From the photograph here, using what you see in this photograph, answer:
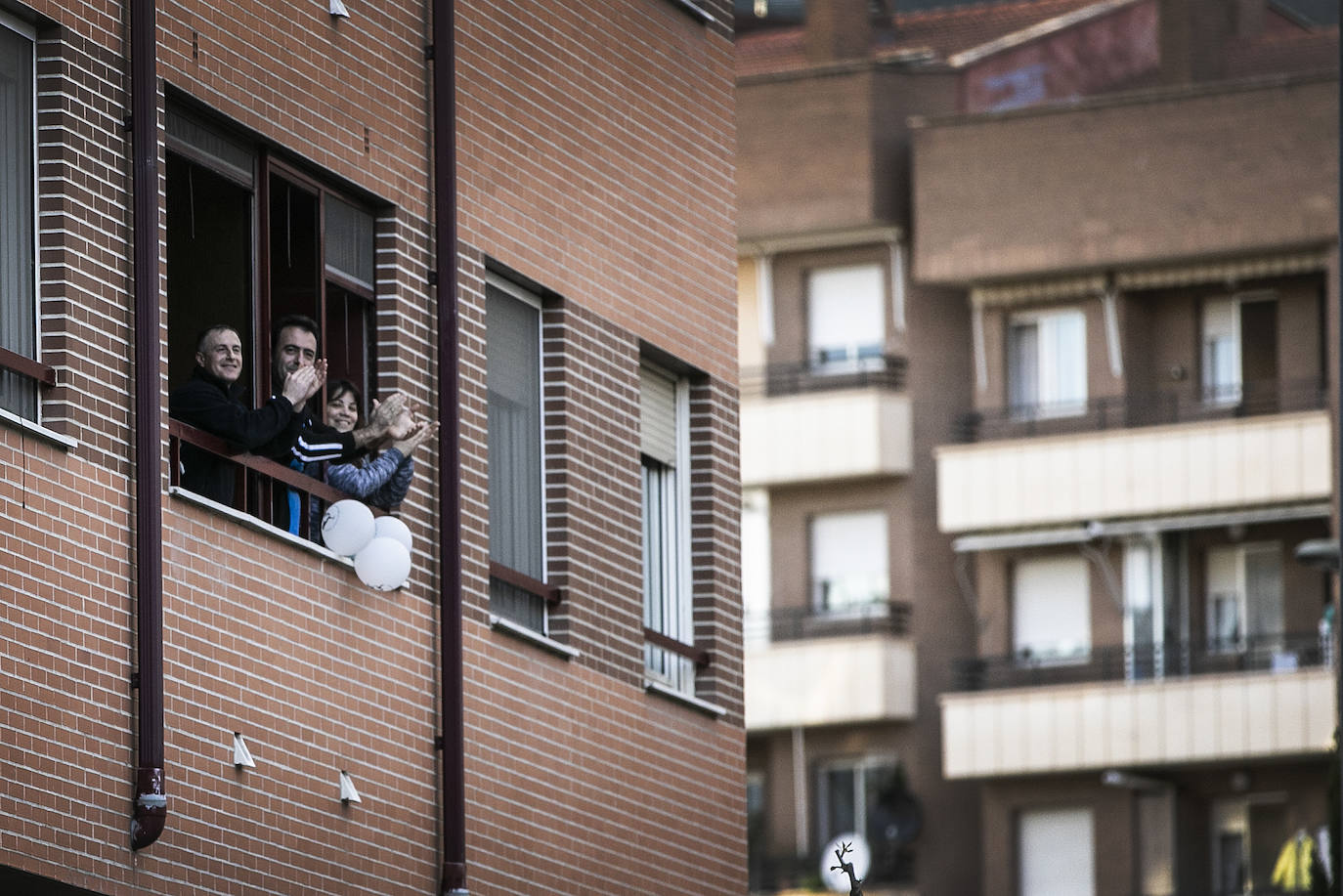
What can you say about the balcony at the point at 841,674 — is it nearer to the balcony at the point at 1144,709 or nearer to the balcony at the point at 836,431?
the balcony at the point at 1144,709

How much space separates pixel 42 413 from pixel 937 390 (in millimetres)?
34723

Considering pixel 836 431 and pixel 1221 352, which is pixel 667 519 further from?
pixel 836 431

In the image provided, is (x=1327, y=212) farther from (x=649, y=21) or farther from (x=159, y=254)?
(x=159, y=254)

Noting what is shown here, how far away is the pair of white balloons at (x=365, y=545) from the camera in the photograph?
48.6ft

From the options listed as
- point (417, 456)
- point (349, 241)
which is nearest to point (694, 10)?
point (349, 241)

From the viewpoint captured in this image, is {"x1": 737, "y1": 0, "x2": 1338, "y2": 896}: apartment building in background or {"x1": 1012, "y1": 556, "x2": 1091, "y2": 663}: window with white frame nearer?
{"x1": 737, "y1": 0, "x2": 1338, "y2": 896}: apartment building in background

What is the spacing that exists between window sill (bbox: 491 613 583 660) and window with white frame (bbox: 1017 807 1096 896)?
94.0ft

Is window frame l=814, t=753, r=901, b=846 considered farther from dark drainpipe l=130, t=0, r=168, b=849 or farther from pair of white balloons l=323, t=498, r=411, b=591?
dark drainpipe l=130, t=0, r=168, b=849

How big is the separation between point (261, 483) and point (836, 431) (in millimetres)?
32400

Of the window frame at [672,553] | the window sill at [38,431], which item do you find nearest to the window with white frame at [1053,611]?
the window frame at [672,553]

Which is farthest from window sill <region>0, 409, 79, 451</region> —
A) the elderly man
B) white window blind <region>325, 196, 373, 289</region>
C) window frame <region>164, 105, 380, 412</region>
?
white window blind <region>325, 196, 373, 289</region>

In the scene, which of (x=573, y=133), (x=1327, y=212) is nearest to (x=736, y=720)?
(x=573, y=133)

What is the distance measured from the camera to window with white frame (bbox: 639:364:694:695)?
19250mm

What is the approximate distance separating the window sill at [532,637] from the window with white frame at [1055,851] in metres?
28.6
